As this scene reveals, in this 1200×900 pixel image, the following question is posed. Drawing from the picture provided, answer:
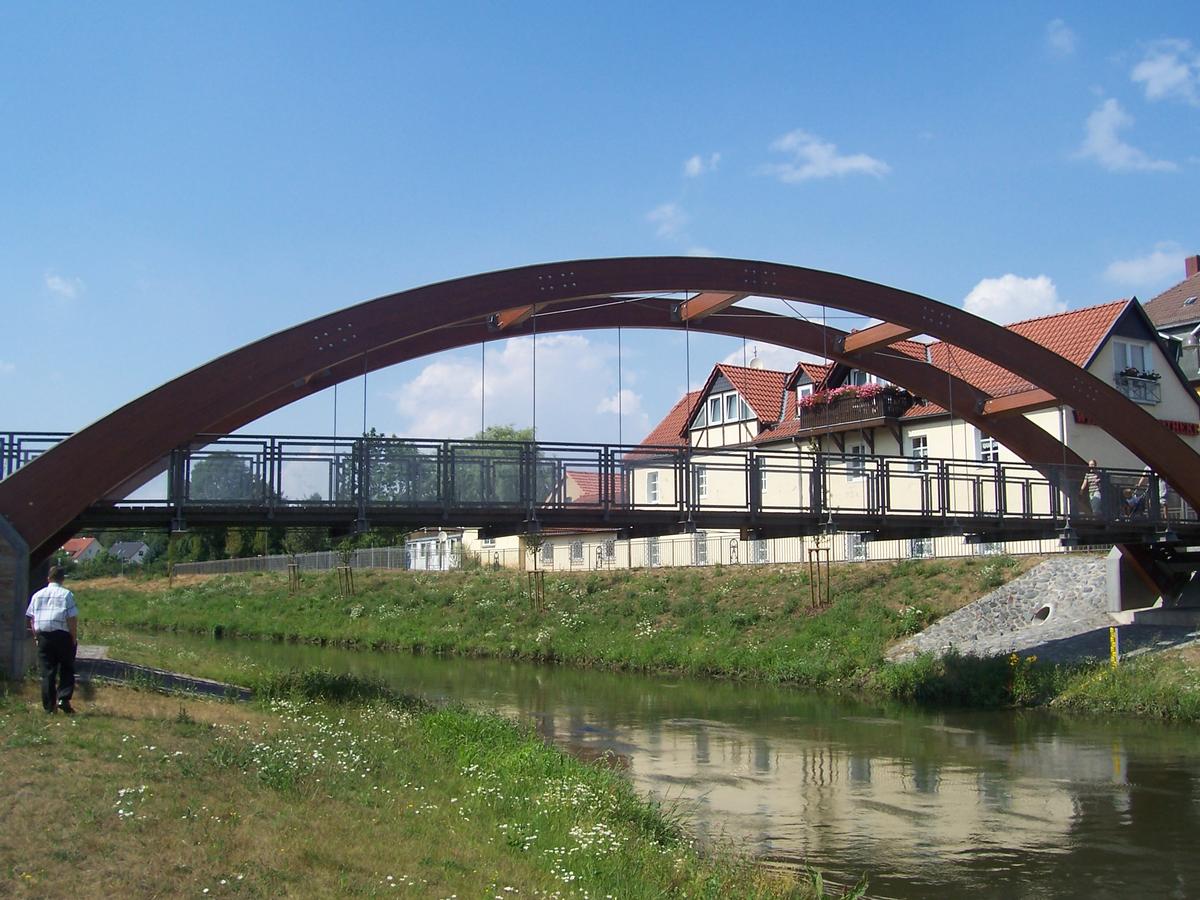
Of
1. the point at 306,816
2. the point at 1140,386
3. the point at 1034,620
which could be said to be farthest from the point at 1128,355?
the point at 306,816

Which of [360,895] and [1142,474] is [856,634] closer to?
[1142,474]

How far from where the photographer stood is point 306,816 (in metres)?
8.94

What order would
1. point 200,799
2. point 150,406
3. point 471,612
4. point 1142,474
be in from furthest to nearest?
point 471,612 < point 1142,474 < point 150,406 < point 200,799

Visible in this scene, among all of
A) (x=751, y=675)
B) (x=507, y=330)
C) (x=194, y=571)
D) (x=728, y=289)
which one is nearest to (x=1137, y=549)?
(x=751, y=675)

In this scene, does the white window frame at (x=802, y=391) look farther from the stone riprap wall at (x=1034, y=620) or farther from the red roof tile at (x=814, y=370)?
the stone riprap wall at (x=1034, y=620)

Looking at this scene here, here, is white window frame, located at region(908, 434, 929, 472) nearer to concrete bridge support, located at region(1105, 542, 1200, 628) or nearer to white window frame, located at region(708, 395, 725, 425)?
white window frame, located at region(708, 395, 725, 425)

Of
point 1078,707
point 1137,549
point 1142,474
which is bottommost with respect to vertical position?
point 1078,707

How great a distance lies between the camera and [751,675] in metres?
27.6

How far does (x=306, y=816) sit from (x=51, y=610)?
4.67 metres

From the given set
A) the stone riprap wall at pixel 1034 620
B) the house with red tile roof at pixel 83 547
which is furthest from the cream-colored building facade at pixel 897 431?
the house with red tile roof at pixel 83 547

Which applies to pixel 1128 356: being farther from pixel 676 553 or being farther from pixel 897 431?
pixel 676 553

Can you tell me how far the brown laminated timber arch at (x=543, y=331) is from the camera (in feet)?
49.0

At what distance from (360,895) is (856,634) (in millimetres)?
21485

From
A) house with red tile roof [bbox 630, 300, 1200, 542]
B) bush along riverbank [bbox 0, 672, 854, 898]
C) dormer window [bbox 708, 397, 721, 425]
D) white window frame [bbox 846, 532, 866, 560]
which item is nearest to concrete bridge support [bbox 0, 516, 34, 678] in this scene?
bush along riverbank [bbox 0, 672, 854, 898]
